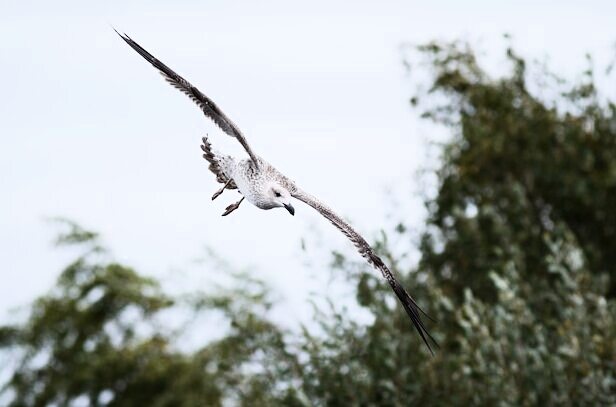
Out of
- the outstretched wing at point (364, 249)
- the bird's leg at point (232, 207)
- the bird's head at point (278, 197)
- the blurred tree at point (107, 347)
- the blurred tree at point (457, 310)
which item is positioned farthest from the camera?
the blurred tree at point (107, 347)

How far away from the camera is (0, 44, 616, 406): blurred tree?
53.9ft

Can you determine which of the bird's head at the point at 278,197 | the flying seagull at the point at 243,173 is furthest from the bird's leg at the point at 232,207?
the bird's head at the point at 278,197

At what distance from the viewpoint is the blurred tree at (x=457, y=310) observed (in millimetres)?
16422

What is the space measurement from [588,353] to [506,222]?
616 cm

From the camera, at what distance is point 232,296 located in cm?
2323

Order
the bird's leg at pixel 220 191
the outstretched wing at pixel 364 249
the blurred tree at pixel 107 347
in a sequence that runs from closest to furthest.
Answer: the bird's leg at pixel 220 191, the outstretched wing at pixel 364 249, the blurred tree at pixel 107 347

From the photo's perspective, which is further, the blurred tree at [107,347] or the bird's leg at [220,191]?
the blurred tree at [107,347]

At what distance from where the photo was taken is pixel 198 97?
1012cm

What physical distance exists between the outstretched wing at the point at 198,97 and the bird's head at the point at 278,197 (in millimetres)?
A: 205

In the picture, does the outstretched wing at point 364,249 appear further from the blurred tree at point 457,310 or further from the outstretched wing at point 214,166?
the blurred tree at point 457,310

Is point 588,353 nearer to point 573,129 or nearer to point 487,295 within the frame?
point 487,295

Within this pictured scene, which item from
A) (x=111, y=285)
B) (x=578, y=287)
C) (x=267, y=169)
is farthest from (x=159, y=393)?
(x=267, y=169)

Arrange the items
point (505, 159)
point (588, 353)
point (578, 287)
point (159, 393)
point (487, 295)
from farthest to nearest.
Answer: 1. point (159, 393)
2. point (505, 159)
3. point (487, 295)
4. point (578, 287)
5. point (588, 353)

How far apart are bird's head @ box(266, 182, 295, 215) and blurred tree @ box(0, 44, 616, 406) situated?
20.2 feet
